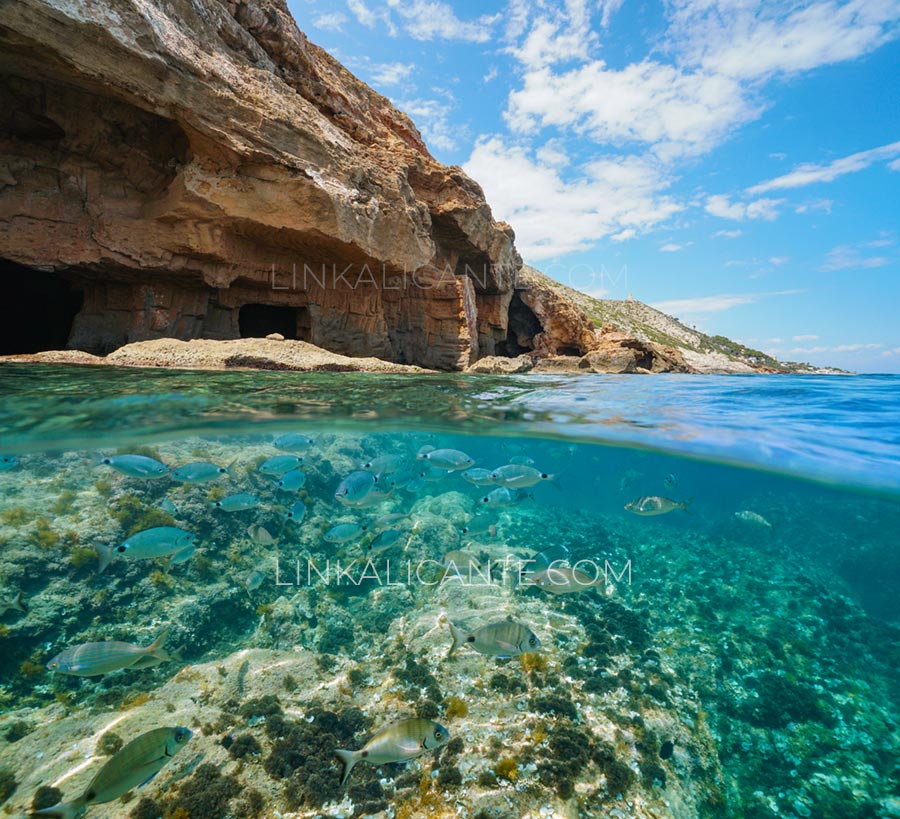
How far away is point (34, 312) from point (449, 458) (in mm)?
19131

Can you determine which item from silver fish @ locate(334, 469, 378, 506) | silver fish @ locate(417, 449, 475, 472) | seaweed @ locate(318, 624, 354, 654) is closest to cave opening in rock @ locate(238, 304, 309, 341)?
seaweed @ locate(318, 624, 354, 654)

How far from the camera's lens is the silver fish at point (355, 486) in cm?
544

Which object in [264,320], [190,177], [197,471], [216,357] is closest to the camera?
[197,471]

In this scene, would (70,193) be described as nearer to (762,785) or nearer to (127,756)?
(127,756)

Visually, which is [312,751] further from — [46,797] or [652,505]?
[652,505]

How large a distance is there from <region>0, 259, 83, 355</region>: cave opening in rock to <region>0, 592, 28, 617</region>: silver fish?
1083cm

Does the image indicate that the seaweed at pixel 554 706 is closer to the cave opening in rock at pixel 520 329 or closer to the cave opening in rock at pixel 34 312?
the cave opening in rock at pixel 34 312

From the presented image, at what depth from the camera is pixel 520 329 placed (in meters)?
26.6

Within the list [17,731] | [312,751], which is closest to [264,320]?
[17,731]

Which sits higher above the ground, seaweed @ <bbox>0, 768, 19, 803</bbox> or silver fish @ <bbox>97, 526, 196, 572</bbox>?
silver fish @ <bbox>97, 526, 196, 572</bbox>

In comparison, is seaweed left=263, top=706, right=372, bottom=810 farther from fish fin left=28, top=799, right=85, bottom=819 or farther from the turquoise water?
fish fin left=28, top=799, right=85, bottom=819

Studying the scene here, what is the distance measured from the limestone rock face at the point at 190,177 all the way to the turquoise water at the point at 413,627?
4181mm

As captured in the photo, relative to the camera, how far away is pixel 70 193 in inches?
411

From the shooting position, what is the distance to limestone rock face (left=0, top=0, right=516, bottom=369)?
859 centimetres
